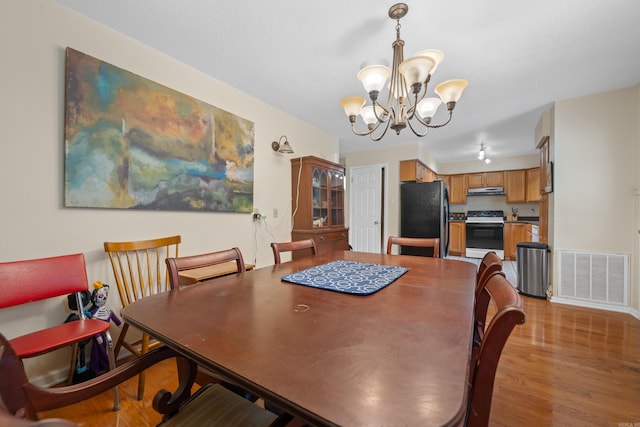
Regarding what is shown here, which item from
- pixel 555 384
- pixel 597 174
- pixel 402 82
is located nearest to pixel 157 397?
pixel 402 82

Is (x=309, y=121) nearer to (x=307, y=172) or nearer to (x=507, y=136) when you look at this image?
(x=307, y=172)

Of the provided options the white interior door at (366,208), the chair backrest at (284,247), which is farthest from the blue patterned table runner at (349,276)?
the white interior door at (366,208)

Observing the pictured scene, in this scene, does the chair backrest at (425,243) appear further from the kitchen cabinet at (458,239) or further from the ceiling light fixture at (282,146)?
the kitchen cabinet at (458,239)

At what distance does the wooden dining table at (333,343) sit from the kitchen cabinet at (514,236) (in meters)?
5.42

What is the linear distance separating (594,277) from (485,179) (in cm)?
364

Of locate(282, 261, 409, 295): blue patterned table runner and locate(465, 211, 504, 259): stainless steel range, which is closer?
locate(282, 261, 409, 295): blue patterned table runner

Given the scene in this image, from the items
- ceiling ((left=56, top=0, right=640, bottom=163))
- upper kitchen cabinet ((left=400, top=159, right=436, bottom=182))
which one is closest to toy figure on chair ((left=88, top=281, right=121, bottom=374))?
ceiling ((left=56, top=0, right=640, bottom=163))

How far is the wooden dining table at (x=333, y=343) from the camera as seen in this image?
0.47m

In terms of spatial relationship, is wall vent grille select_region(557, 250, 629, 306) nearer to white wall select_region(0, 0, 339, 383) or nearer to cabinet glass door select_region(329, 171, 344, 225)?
cabinet glass door select_region(329, 171, 344, 225)

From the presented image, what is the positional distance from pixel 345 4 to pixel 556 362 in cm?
278

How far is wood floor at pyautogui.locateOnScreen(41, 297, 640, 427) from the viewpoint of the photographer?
4.40ft

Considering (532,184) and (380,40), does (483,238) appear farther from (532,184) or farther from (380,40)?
(380,40)

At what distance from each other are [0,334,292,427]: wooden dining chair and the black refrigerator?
148 inches

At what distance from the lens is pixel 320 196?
3510mm
